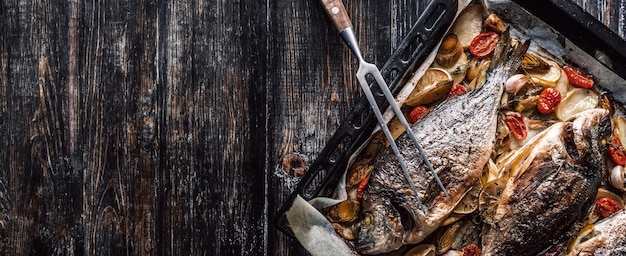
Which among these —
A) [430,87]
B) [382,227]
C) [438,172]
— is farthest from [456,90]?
[382,227]

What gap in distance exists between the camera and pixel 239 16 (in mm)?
2518

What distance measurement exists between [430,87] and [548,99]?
416 millimetres

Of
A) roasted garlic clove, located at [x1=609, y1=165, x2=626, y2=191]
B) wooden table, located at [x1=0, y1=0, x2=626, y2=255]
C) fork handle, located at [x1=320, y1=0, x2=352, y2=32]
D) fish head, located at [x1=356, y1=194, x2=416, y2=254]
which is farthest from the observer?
wooden table, located at [x1=0, y1=0, x2=626, y2=255]

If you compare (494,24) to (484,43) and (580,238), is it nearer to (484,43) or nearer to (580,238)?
(484,43)

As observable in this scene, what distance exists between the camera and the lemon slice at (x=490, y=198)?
84.8 inches

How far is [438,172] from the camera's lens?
6.98ft

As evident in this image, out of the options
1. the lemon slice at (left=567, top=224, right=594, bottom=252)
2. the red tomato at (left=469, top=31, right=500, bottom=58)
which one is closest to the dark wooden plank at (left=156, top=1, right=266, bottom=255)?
the red tomato at (left=469, top=31, right=500, bottom=58)

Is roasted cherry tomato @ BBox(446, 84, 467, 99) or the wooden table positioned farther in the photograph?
the wooden table

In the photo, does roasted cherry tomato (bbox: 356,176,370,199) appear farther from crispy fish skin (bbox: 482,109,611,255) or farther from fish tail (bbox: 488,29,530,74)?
fish tail (bbox: 488,29,530,74)

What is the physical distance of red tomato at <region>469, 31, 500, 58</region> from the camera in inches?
88.1

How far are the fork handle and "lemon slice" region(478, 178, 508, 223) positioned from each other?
760mm

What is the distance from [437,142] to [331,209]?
1.43 feet

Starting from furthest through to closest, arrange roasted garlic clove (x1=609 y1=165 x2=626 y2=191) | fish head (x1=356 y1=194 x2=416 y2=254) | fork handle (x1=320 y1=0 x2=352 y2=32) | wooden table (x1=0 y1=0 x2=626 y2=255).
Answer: wooden table (x1=0 y1=0 x2=626 y2=255) < fork handle (x1=320 y1=0 x2=352 y2=32) < roasted garlic clove (x1=609 y1=165 x2=626 y2=191) < fish head (x1=356 y1=194 x2=416 y2=254)

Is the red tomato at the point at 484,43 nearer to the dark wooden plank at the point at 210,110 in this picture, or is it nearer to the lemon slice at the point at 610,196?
the lemon slice at the point at 610,196
